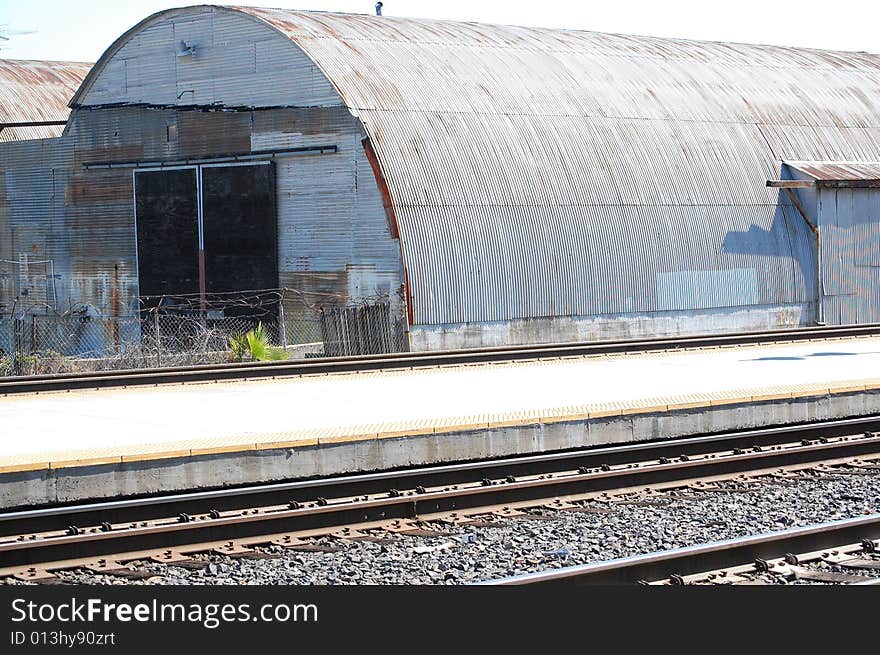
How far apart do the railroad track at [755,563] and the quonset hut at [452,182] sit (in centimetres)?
1834

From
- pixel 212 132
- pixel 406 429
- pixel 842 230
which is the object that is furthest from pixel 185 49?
pixel 406 429

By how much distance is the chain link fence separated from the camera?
26.5m

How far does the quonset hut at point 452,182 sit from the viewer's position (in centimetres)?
3000

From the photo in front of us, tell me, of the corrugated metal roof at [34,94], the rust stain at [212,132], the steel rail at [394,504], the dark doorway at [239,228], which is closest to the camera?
the steel rail at [394,504]

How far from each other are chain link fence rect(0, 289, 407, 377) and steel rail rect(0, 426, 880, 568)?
13.2m

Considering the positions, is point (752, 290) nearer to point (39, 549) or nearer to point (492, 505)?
point (492, 505)

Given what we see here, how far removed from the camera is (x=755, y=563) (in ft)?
32.9

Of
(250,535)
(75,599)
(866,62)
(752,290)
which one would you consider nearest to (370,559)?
(250,535)

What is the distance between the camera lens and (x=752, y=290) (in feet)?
111

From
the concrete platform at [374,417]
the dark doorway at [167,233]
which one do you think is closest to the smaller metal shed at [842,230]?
the concrete platform at [374,417]

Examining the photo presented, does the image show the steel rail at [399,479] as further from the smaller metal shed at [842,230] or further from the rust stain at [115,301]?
the rust stain at [115,301]

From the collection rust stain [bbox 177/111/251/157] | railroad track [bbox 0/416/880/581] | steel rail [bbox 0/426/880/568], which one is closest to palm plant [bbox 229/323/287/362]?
rust stain [bbox 177/111/251/157]

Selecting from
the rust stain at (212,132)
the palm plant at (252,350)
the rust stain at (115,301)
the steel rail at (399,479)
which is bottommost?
the steel rail at (399,479)

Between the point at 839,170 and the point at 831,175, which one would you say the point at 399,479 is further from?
the point at 839,170
